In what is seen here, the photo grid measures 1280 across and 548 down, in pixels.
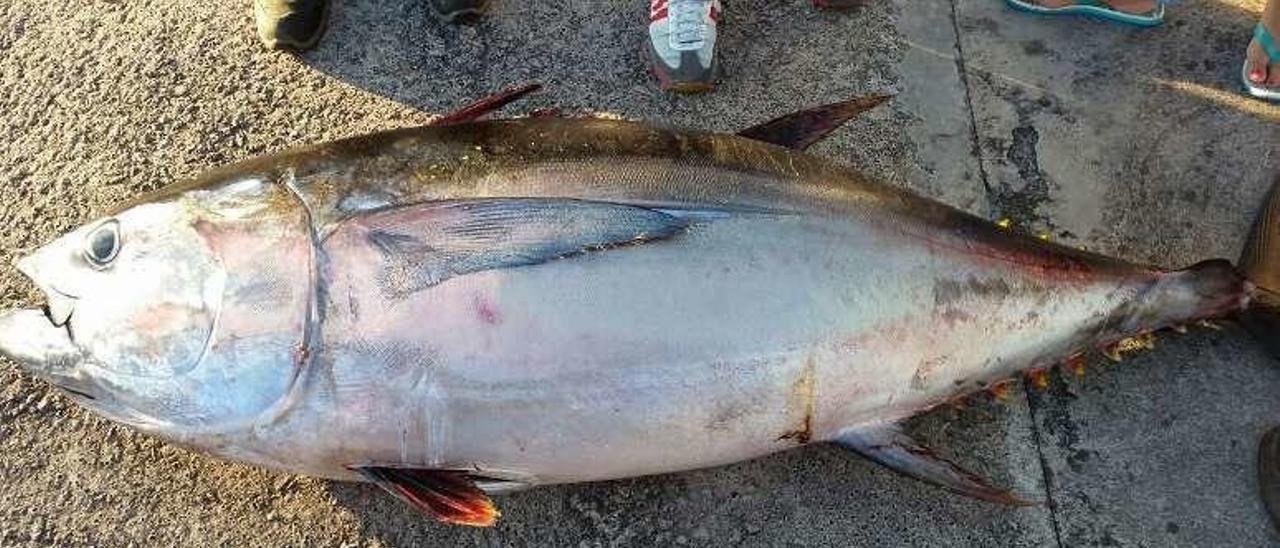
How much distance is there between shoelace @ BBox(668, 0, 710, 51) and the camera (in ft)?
9.50

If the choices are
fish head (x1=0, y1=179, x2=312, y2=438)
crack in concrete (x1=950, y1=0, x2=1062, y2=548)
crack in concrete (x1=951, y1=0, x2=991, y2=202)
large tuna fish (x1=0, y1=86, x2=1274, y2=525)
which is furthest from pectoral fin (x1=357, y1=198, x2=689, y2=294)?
crack in concrete (x1=951, y1=0, x2=991, y2=202)

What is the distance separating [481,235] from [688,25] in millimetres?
1144

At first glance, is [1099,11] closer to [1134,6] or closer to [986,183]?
[1134,6]

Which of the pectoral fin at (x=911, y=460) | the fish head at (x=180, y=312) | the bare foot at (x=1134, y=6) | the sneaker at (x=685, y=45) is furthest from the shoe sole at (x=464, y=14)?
the bare foot at (x=1134, y=6)

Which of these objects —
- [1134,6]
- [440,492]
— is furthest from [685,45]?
[440,492]

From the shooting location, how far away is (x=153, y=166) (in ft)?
9.25

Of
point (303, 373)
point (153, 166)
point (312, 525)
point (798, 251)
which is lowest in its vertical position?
point (312, 525)

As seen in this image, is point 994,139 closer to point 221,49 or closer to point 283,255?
point 283,255

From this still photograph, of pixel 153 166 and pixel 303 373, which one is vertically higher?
pixel 303 373

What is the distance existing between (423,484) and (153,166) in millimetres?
1335

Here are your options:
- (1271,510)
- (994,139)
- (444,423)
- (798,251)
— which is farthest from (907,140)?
(444,423)

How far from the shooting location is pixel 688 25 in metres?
2.90

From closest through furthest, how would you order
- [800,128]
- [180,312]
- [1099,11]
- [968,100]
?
[180,312], [800,128], [968,100], [1099,11]

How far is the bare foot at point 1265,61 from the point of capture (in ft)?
9.53
